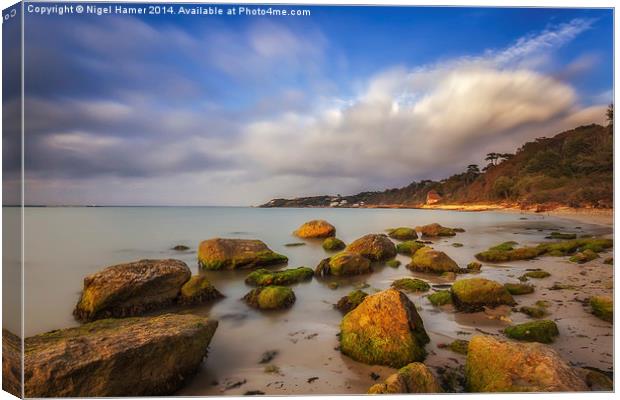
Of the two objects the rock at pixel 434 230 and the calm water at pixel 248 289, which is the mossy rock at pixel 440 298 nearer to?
the calm water at pixel 248 289

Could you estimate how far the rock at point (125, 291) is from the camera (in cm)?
454

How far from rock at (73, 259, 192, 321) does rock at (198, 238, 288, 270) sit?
1924 mm

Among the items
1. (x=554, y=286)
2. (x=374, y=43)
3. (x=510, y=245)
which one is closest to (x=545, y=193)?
(x=554, y=286)

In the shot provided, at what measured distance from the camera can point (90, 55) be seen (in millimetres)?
3666

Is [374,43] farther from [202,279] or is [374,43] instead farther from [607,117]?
[202,279]

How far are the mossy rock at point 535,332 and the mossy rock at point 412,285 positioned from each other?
1610 mm

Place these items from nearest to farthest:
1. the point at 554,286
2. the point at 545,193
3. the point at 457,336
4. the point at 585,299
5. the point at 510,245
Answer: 1. the point at 457,336
2. the point at 585,299
3. the point at 554,286
4. the point at 545,193
5. the point at 510,245

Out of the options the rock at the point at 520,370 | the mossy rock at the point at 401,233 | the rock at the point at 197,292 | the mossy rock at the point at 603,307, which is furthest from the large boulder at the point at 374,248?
the rock at the point at 520,370

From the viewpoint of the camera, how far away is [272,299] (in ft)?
15.8

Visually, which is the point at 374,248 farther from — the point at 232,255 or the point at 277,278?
the point at 232,255

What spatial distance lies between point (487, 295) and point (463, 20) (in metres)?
3.55

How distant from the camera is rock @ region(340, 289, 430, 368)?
3.31 meters

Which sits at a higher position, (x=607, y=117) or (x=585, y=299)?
(x=607, y=117)

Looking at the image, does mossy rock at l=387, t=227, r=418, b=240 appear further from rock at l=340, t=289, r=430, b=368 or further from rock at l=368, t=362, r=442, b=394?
rock at l=368, t=362, r=442, b=394
